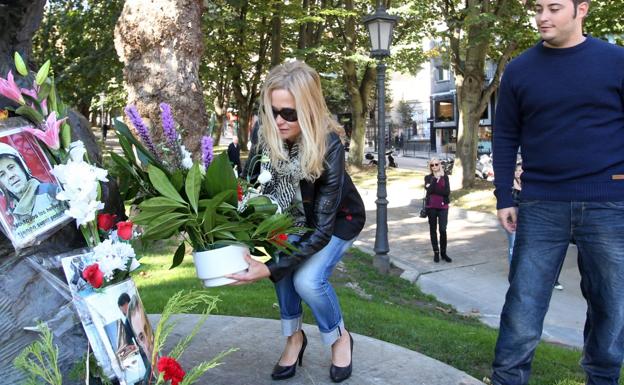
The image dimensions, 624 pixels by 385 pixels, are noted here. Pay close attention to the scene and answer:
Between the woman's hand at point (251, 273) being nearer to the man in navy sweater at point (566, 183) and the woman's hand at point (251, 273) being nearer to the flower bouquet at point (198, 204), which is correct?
the flower bouquet at point (198, 204)

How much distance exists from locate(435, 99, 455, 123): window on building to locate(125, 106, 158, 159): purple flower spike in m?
48.1

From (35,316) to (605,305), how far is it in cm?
252

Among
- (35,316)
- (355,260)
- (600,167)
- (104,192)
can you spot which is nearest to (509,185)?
(600,167)

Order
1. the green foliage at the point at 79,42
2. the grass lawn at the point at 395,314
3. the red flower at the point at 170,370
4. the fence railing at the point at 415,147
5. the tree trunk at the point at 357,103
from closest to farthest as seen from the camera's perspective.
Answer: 1. the red flower at the point at 170,370
2. the grass lawn at the point at 395,314
3. the green foliage at the point at 79,42
4. the tree trunk at the point at 357,103
5. the fence railing at the point at 415,147

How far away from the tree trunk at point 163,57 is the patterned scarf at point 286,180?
4920 millimetres

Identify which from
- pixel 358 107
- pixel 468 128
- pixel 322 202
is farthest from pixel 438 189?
pixel 358 107

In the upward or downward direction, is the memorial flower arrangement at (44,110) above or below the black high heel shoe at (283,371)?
above

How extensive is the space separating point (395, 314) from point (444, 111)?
46291 millimetres

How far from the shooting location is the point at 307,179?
9.72 feet

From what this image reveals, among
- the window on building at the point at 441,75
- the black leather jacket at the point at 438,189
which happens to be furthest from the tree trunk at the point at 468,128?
the window on building at the point at 441,75

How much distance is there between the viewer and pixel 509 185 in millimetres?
3152

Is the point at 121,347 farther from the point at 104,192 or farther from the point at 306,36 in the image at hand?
the point at 306,36

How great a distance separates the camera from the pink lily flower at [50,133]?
215 cm

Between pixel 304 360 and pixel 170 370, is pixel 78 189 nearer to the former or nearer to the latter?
pixel 170 370
